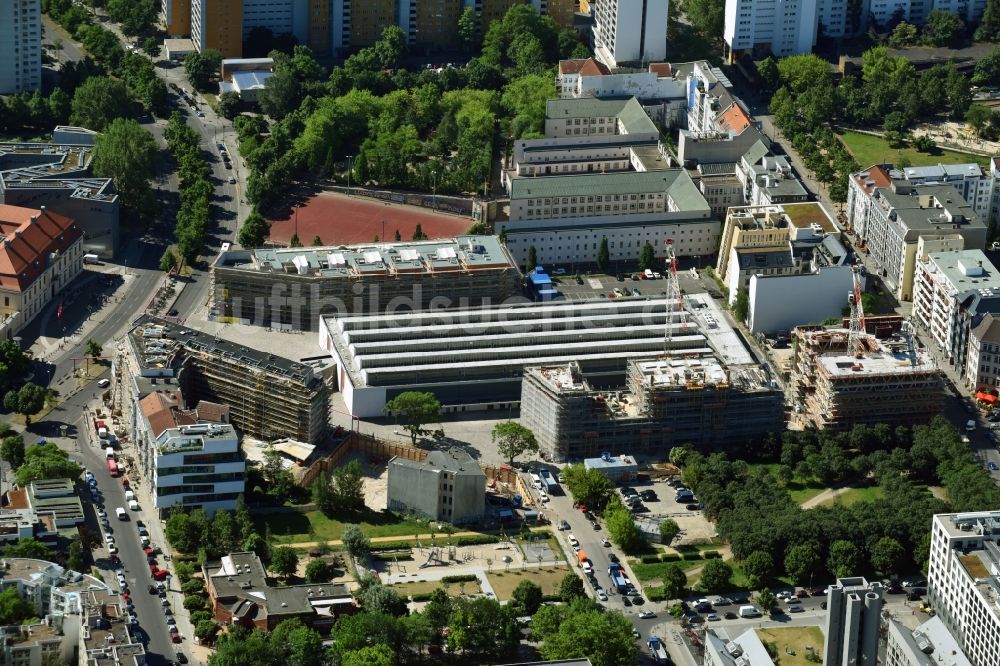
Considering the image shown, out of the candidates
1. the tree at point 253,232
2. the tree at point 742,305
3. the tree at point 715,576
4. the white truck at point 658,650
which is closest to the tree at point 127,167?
the tree at point 253,232

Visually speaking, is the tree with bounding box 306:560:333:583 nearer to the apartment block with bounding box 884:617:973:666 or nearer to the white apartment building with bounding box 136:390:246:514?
the white apartment building with bounding box 136:390:246:514

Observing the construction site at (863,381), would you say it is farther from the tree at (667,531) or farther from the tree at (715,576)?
the tree at (715,576)

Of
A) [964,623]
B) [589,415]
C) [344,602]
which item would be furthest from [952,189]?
[344,602]

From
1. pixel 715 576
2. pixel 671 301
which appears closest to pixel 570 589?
pixel 715 576

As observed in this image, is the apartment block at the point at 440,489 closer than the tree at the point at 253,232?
Yes

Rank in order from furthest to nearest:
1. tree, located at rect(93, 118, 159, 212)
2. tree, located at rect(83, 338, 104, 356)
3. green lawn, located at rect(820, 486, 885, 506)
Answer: tree, located at rect(93, 118, 159, 212), tree, located at rect(83, 338, 104, 356), green lawn, located at rect(820, 486, 885, 506)

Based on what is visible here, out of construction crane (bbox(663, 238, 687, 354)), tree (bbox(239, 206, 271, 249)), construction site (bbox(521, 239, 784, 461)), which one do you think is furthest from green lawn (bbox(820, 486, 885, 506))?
tree (bbox(239, 206, 271, 249))
